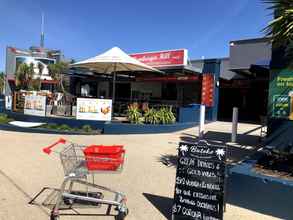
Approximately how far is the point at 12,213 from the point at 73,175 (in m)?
0.99

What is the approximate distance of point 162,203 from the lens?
5086 millimetres

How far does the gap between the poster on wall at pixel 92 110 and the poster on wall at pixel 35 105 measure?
197 cm

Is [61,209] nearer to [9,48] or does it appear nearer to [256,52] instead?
[256,52]

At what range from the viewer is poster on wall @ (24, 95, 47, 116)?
14164 mm

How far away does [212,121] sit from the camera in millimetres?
17828

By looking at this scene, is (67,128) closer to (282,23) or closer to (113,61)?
(113,61)

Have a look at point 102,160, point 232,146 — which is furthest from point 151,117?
point 102,160

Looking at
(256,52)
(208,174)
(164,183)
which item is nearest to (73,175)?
(208,174)

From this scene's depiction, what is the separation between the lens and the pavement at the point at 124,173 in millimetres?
4691

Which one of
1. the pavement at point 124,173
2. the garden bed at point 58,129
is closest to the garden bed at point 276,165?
the pavement at point 124,173

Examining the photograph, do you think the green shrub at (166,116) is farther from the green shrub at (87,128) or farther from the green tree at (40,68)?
the green tree at (40,68)

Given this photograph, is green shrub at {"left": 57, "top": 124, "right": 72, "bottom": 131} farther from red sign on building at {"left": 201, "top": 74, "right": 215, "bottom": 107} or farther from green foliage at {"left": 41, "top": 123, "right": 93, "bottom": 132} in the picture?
red sign on building at {"left": 201, "top": 74, "right": 215, "bottom": 107}

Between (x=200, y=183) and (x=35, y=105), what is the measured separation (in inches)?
458

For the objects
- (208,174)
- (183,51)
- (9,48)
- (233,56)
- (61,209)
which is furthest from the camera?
(9,48)
